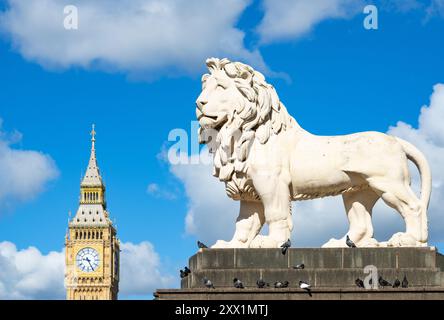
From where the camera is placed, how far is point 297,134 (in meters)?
30.6

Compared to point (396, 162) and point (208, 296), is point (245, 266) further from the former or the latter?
point (396, 162)

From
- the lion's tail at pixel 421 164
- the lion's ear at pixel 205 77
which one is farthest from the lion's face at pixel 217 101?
the lion's tail at pixel 421 164

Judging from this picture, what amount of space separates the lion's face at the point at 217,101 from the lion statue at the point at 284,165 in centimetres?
2

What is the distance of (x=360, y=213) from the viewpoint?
3075cm

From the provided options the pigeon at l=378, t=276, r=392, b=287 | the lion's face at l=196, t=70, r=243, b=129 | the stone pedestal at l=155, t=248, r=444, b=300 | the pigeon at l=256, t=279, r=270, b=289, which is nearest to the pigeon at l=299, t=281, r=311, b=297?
the stone pedestal at l=155, t=248, r=444, b=300

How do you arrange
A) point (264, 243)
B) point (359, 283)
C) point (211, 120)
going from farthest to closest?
point (211, 120) < point (264, 243) < point (359, 283)

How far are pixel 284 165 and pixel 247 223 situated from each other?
5.63 feet

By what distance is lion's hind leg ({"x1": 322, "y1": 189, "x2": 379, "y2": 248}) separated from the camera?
30547 mm

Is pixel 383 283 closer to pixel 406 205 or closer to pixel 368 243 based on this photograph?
pixel 368 243

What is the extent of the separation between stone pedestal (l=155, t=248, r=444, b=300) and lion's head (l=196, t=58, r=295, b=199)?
201cm

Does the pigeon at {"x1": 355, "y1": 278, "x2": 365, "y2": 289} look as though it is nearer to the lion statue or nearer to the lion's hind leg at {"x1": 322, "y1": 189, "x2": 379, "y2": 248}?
the lion statue

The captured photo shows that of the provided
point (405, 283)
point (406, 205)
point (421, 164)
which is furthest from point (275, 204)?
point (405, 283)
